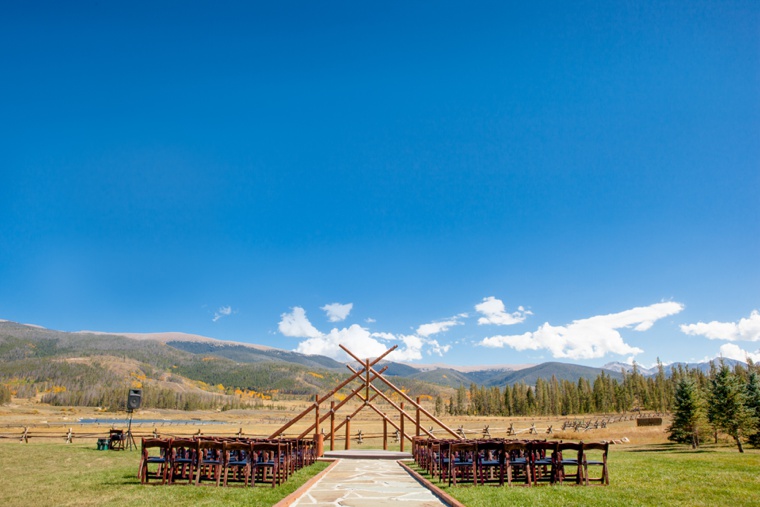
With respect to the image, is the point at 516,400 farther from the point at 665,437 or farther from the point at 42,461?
the point at 42,461

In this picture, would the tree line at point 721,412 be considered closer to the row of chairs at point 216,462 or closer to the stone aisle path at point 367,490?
the stone aisle path at point 367,490

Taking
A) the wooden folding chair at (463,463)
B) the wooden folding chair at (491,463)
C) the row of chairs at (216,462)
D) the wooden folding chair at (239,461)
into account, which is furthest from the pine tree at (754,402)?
the wooden folding chair at (239,461)

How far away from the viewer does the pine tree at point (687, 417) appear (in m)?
31.8

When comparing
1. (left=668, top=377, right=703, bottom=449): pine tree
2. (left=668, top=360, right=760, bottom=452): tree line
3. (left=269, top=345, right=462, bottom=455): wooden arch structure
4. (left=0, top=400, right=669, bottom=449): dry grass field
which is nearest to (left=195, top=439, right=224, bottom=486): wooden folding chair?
(left=269, top=345, right=462, bottom=455): wooden arch structure

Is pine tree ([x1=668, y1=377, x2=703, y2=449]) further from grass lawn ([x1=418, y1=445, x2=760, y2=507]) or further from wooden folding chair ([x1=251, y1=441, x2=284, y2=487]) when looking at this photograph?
wooden folding chair ([x1=251, y1=441, x2=284, y2=487])

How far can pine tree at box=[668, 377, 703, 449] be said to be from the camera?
3184 centimetres

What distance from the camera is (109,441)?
25.5m

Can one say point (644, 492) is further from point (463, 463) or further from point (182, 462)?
point (182, 462)

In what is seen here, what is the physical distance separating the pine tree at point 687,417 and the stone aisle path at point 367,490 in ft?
85.9

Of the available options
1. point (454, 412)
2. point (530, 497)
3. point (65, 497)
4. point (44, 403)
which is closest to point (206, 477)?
point (65, 497)

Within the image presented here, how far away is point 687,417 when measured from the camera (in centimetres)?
3228

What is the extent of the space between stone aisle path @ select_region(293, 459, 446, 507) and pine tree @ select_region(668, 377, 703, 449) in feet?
85.9

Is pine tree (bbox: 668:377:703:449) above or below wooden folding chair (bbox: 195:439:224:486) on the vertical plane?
below

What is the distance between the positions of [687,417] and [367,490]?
30476 millimetres
